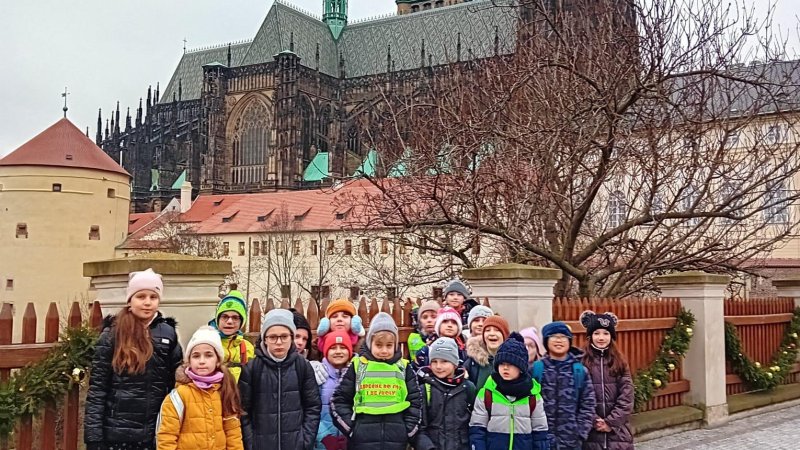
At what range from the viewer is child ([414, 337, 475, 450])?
5.12 m

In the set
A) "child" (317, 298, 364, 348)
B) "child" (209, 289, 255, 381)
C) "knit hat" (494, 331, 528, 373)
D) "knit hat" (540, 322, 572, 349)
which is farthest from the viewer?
"knit hat" (540, 322, 572, 349)

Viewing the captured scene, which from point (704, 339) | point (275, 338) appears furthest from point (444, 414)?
point (704, 339)

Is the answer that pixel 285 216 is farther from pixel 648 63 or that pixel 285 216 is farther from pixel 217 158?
pixel 648 63

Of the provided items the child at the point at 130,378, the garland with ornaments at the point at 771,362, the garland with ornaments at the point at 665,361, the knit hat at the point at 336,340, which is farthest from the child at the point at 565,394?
the garland with ornaments at the point at 771,362

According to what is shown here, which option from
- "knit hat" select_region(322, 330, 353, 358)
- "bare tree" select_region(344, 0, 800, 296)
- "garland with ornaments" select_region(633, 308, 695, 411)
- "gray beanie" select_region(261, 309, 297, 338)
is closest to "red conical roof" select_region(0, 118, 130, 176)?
"bare tree" select_region(344, 0, 800, 296)

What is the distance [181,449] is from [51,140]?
1678 inches

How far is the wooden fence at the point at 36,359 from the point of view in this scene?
4719mm

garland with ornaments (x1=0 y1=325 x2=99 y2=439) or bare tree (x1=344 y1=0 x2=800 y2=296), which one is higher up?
bare tree (x1=344 y1=0 x2=800 y2=296)

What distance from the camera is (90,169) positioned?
137ft

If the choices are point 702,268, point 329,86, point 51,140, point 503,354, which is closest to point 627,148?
point 702,268

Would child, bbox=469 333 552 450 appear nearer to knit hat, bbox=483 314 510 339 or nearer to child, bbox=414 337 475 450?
child, bbox=414 337 475 450

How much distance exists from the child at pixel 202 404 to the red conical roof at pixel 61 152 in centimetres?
4047

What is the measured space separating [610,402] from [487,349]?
1.19 metres

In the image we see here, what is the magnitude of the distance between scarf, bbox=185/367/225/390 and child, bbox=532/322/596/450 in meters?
2.35
